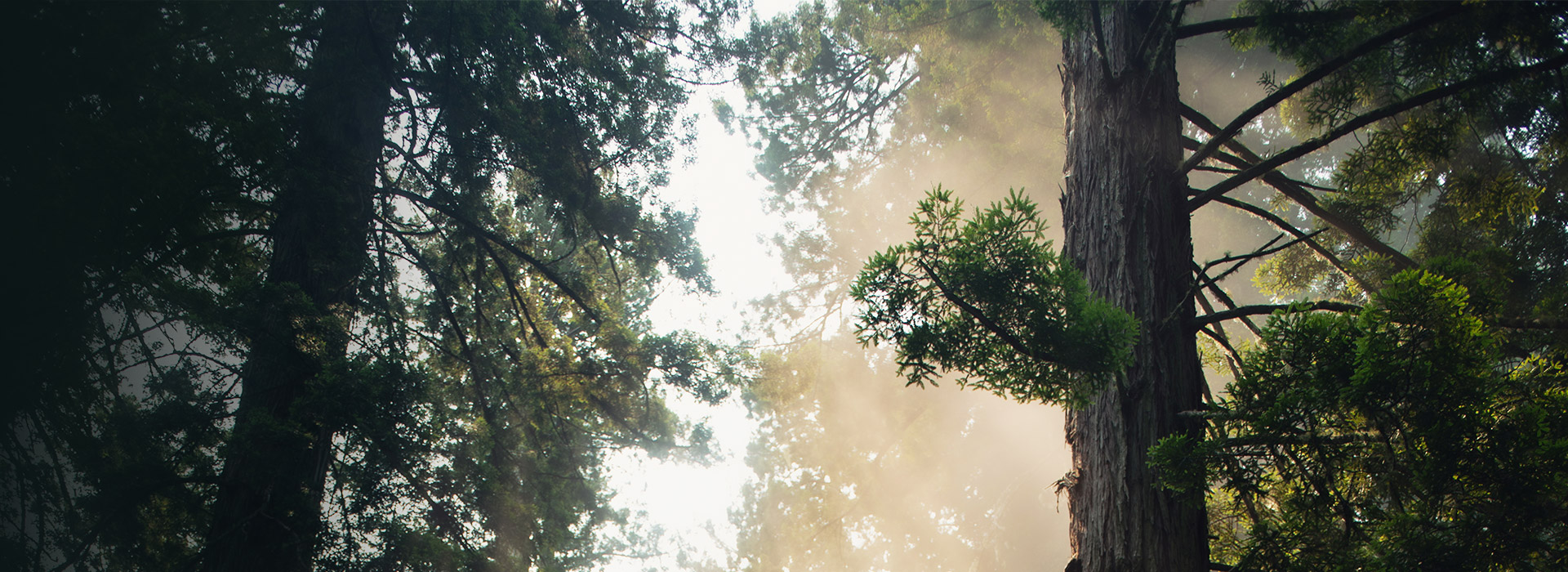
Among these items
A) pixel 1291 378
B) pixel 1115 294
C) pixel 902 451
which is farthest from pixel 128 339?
pixel 902 451

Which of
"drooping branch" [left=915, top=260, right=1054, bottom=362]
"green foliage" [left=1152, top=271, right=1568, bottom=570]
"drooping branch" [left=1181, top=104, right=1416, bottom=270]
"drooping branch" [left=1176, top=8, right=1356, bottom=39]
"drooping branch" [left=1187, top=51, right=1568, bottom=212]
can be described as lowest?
"green foliage" [left=1152, top=271, right=1568, bottom=570]

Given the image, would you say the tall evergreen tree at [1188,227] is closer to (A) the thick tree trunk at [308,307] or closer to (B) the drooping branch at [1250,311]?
(B) the drooping branch at [1250,311]

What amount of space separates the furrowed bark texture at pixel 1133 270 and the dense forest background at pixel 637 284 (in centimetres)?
2

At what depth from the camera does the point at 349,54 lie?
18.7 ft

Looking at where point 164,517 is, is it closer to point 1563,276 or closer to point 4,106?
point 4,106

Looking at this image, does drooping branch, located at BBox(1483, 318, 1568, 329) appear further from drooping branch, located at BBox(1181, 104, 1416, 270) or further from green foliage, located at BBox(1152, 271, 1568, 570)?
green foliage, located at BBox(1152, 271, 1568, 570)

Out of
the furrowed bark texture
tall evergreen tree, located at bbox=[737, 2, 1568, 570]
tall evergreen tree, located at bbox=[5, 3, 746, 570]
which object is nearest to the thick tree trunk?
tall evergreen tree, located at bbox=[5, 3, 746, 570]

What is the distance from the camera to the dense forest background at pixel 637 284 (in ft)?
6.98

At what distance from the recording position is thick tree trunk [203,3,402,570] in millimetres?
4316

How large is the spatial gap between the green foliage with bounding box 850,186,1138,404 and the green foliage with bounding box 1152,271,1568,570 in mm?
427

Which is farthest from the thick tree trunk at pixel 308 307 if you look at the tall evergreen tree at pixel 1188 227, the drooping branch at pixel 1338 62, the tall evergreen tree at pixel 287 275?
the drooping branch at pixel 1338 62

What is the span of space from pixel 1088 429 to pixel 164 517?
6511 mm

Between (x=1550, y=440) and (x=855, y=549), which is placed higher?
(x=855, y=549)

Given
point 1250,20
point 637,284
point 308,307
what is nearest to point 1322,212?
point 1250,20
